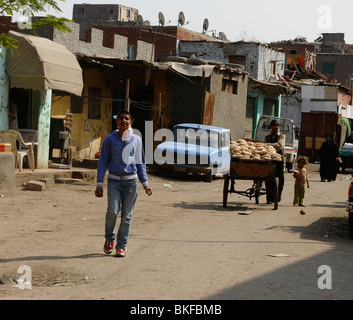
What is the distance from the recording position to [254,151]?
51.1 ft

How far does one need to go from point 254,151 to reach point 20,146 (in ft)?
21.7

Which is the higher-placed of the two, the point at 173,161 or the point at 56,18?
the point at 56,18

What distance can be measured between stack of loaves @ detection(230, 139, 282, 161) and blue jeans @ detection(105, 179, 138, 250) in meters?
6.32

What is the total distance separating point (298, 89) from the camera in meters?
45.9

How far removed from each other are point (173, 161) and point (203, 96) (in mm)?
7070

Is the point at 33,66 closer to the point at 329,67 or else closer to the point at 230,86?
the point at 230,86

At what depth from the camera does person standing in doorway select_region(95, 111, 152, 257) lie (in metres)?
9.33
